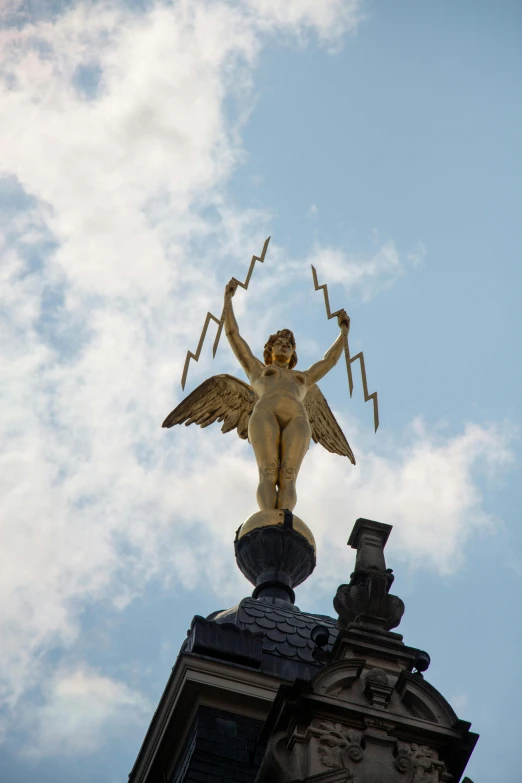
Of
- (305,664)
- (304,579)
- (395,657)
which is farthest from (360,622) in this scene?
(304,579)

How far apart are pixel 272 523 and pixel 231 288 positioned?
5263 millimetres

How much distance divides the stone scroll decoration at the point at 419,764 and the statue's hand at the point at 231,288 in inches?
486

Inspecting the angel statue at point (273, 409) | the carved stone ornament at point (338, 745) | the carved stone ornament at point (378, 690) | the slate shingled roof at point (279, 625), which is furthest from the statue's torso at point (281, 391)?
the carved stone ornament at point (338, 745)

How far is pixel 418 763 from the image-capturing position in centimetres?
1435

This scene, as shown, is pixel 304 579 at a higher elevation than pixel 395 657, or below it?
higher

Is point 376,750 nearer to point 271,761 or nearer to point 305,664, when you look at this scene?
point 271,761

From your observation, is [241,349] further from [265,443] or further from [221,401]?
[265,443]

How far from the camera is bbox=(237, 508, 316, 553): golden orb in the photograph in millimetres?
21953

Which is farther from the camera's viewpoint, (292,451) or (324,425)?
(324,425)

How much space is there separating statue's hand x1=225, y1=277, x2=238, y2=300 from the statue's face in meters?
1.33

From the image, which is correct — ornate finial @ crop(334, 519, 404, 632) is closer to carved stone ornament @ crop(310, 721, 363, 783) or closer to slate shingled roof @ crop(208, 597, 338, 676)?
carved stone ornament @ crop(310, 721, 363, 783)

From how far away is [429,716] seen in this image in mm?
14789

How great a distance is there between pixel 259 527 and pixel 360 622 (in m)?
6.46

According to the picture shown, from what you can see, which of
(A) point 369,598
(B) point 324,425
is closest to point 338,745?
(A) point 369,598
